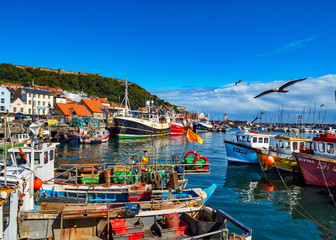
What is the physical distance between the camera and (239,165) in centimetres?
2903

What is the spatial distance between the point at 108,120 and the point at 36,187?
7521 cm

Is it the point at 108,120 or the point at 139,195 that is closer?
the point at 139,195

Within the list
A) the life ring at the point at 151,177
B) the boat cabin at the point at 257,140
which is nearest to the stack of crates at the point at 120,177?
→ the life ring at the point at 151,177

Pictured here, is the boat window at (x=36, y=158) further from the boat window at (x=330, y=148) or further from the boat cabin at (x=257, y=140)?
the boat cabin at (x=257, y=140)

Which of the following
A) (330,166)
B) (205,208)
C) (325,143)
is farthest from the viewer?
(325,143)

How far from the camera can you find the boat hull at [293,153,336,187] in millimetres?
18875

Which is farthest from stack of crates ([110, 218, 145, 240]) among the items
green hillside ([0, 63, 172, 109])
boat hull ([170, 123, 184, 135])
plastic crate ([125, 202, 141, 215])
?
green hillside ([0, 63, 172, 109])

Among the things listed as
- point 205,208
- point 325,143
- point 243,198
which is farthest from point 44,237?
point 325,143

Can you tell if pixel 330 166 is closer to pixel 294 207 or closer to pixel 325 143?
pixel 325 143

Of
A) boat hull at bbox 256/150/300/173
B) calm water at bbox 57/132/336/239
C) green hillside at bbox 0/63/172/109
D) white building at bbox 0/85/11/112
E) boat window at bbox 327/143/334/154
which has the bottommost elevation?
calm water at bbox 57/132/336/239

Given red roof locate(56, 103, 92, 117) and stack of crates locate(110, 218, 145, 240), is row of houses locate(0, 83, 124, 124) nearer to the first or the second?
red roof locate(56, 103, 92, 117)

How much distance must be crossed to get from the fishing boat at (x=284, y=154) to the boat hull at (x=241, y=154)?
2.61 metres

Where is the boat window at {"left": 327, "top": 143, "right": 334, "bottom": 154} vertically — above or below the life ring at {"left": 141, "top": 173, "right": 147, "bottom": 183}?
above

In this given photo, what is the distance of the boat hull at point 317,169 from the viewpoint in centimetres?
1888
